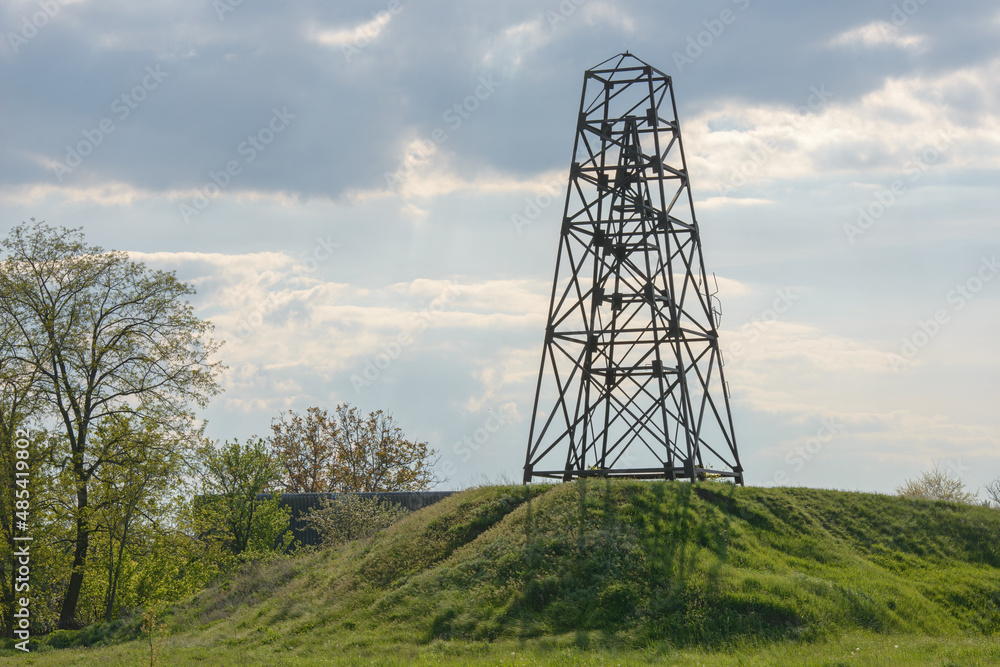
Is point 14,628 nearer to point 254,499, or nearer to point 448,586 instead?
point 254,499

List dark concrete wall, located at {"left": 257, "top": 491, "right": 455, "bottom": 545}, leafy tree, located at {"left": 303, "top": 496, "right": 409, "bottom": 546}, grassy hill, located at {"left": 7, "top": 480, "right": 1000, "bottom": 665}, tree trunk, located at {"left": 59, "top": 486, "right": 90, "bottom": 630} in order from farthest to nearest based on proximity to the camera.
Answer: dark concrete wall, located at {"left": 257, "top": 491, "right": 455, "bottom": 545}, leafy tree, located at {"left": 303, "top": 496, "right": 409, "bottom": 546}, tree trunk, located at {"left": 59, "top": 486, "right": 90, "bottom": 630}, grassy hill, located at {"left": 7, "top": 480, "right": 1000, "bottom": 665}

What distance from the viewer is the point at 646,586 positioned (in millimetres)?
17094

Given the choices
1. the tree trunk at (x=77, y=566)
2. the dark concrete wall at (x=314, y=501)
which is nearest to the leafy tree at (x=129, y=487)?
the tree trunk at (x=77, y=566)

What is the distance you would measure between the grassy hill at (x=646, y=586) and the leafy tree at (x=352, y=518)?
1094cm

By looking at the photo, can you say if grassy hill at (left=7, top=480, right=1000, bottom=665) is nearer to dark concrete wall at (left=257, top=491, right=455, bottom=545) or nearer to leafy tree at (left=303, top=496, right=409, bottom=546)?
leafy tree at (left=303, top=496, right=409, bottom=546)

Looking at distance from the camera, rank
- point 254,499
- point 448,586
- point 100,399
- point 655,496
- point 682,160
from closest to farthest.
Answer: point 448,586
point 655,496
point 682,160
point 100,399
point 254,499

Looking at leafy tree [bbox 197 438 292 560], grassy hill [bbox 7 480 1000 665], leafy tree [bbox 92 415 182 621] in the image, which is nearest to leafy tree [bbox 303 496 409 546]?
leafy tree [bbox 197 438 292 560]

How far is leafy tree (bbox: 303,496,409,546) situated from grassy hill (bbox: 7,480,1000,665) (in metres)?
10.9

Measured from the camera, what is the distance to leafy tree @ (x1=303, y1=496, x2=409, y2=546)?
117 ft

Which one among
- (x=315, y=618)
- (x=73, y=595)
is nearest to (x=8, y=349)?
(x=73, y=595)

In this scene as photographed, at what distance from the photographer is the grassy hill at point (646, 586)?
15.8 metres

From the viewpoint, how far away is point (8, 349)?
30.6m

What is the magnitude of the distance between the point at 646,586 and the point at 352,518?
72.3 ft

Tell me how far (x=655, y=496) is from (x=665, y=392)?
4.74 m
